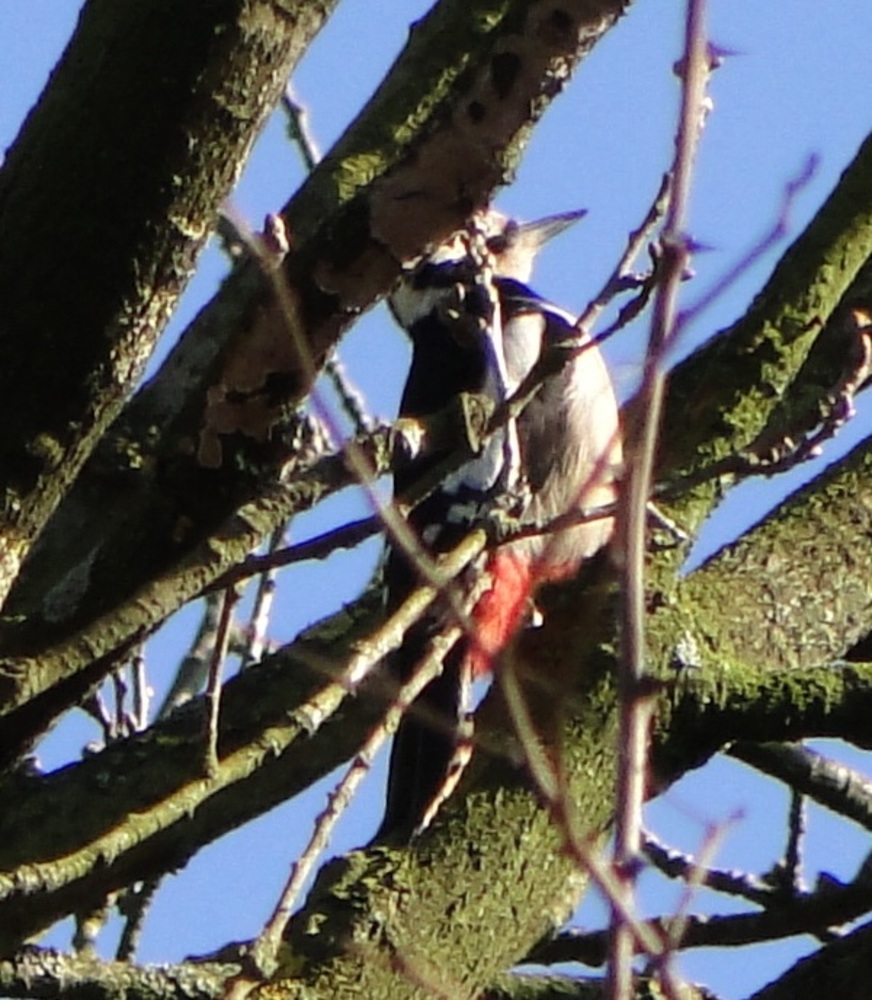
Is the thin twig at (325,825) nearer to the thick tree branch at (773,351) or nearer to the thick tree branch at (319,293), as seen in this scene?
the thick tree branch at (319,293)

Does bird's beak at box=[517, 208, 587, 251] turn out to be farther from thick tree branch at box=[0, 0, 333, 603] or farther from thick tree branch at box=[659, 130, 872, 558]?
thick tree branch at box=[0, 0, 333, 603]

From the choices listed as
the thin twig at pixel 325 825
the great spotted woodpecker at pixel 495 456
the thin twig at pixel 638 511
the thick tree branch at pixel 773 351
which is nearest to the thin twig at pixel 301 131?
the great spotted woodpecker at pixel 495 456

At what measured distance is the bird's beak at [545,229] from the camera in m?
4.97

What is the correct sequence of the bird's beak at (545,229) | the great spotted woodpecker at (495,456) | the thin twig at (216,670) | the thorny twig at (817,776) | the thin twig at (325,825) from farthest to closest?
the bird's beak at (545,229)
the great spotted woodpecker at (495,456)
the thorny twig at (817,776)
the thin twig at (216,670)
the thin twig at (325,825)

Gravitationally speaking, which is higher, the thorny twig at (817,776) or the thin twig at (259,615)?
the thin twig at (259,615)

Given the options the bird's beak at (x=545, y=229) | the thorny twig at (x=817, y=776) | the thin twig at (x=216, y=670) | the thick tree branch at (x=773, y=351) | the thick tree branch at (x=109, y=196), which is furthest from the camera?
the bird's beak at (x=545, y=229)

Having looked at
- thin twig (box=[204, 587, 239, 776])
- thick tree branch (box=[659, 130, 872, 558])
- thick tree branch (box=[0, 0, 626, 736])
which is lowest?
thin twig (box=[204, 587, 239, 776])

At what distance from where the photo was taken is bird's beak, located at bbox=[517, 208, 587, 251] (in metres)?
4.97

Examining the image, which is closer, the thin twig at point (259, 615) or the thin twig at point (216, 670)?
the thin twig at point (216, 670)

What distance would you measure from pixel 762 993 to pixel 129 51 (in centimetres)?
134

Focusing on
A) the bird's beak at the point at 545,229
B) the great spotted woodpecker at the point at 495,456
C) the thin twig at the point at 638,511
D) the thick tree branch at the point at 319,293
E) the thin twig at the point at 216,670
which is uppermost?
the bird's beak at the point at 545,229

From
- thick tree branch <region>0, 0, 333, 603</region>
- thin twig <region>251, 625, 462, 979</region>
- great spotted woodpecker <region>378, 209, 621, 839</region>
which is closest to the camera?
thick tree branch <region>0, 0, 333, 603</region>

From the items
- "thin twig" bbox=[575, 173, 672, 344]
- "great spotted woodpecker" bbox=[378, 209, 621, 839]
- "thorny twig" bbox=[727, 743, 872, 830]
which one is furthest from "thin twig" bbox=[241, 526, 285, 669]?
"thin twig" bbox=[575, 173, 672, 344]

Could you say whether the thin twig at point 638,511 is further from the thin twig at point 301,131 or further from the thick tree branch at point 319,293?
the thin twig at point 301,131
